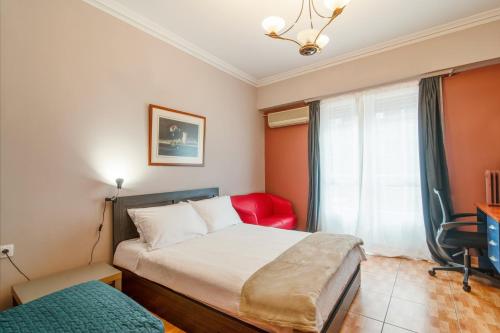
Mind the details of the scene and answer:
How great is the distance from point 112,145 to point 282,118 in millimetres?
2838

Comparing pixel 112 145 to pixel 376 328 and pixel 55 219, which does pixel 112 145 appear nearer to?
pixel 55 219

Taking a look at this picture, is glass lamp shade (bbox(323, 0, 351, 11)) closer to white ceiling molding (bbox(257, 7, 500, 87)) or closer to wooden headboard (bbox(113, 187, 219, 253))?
white ceiling molding (bbox(257, 7, 500, 87))

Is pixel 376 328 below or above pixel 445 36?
below

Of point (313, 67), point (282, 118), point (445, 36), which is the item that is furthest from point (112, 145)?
point (445, 36)

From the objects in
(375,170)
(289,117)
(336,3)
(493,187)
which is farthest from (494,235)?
(289,117)

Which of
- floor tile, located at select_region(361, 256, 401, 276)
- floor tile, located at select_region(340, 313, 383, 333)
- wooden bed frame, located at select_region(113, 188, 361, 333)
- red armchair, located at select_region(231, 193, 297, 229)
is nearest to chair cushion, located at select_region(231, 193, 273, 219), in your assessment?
red armchair, located at select_region(231, 193, 297, 229)

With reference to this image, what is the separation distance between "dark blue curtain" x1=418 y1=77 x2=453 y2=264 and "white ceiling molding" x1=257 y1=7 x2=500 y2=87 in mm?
538

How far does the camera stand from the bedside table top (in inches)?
65.4

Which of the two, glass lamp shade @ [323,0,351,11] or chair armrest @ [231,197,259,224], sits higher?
glass lamp shade @ [323,0,351,11]

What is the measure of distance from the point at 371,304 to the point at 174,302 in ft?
5.76

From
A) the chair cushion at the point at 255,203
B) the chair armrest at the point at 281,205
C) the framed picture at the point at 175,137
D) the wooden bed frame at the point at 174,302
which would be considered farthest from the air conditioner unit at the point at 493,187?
the framed picture at the point at 175,137

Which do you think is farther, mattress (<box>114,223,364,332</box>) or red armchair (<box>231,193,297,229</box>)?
red armchair (<box>231,193,297,229</box>)

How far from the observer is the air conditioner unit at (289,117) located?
403 cm

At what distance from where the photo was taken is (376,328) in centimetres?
184
